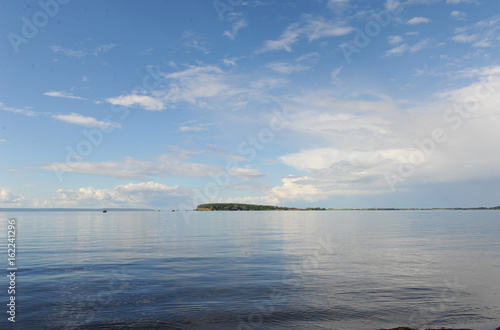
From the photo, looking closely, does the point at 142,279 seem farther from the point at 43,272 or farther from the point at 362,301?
the point at 362,301

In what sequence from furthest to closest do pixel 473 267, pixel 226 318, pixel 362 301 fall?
pixel 473 267, pixel 362 301, pixel 226 318

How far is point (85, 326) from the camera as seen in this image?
18016 millimetres

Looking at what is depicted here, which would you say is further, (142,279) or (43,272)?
(43,272)

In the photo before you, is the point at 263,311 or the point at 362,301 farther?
the point at 362,301

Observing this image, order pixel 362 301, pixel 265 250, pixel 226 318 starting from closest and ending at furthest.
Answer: pixel 226 318
pixel 362 301
pixel 265 250

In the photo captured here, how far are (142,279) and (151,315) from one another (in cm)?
1008

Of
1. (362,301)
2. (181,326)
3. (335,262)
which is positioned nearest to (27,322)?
(181,326)

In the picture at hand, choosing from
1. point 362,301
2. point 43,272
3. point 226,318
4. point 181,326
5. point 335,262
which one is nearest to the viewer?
point 181,326

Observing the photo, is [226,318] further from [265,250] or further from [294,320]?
[265,250]

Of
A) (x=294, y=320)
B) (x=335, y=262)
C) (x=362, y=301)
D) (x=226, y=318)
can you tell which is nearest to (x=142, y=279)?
(x=226, y=318)

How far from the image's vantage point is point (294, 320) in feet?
61.7

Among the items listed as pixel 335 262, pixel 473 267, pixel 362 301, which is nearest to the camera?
pixel 362 301

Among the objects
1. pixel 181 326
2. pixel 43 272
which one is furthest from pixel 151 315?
pixel 43 272

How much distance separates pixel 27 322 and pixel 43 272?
51.6 feet
